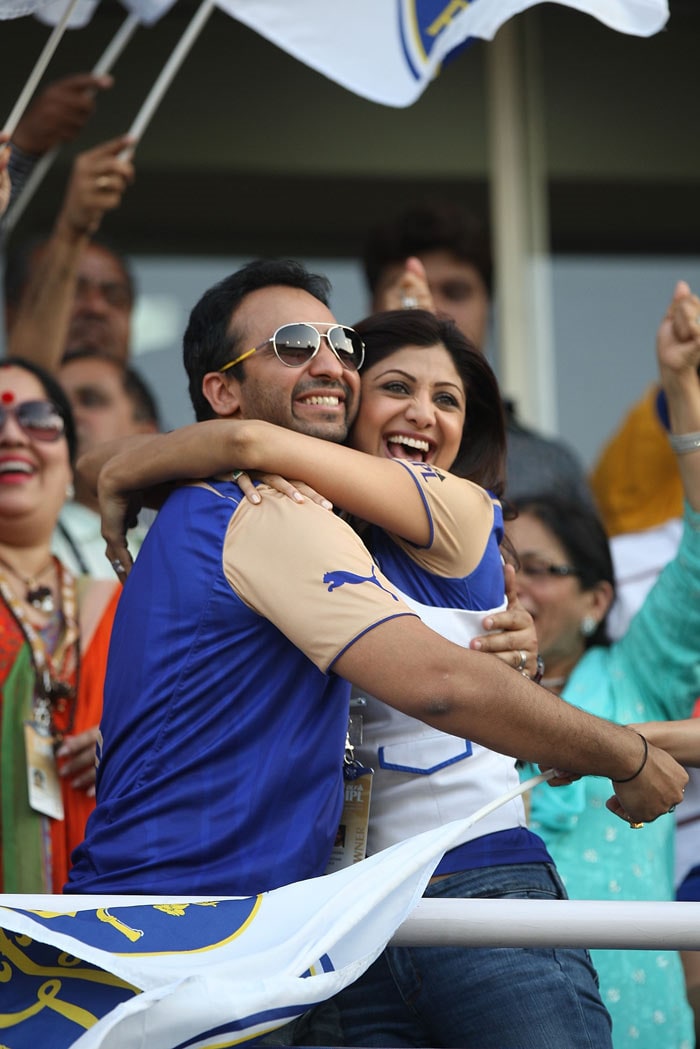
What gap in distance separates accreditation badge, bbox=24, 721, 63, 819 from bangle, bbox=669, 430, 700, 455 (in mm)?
1525

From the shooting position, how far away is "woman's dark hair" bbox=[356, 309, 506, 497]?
3.04 metres

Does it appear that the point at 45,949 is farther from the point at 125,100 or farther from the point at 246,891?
the point at 125,100

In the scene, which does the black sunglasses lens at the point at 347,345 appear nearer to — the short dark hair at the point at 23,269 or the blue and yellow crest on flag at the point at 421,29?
the blue and yellow crest on flag at the point at 421,29

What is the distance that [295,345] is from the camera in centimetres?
271

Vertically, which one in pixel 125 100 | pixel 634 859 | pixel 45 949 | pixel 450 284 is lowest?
pixel 634 859

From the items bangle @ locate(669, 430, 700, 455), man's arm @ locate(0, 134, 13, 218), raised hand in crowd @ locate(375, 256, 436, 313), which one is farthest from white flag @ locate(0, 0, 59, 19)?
bangle @ locate(669, 430, 700, 455)

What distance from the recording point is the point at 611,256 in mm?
7191

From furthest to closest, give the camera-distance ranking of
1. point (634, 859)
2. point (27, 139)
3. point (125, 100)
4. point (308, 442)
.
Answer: point (125, 100), point (27, 139), point (634, 859), point (308, 442)

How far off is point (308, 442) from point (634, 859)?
4.53ft

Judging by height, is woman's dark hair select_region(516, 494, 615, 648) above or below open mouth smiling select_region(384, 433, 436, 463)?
below

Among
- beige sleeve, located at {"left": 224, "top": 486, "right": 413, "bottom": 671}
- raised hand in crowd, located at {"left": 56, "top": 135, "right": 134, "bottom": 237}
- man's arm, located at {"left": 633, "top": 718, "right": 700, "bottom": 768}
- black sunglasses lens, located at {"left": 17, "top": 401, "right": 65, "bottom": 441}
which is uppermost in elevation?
raised hand in crowd, located at {"left": 56, "top": 135, "right": 134, "bottom": 237}

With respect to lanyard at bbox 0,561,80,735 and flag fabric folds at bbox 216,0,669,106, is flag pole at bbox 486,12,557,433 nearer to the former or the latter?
flag fabric folds at bbox 216,0,669,106

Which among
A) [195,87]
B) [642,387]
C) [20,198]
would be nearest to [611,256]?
[642,387]

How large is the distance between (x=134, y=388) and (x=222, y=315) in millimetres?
2199
